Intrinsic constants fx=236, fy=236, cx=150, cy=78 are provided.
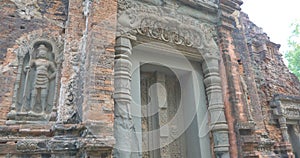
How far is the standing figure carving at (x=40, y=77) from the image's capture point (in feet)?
13.4

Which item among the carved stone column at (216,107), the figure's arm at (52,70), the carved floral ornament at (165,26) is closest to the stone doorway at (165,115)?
the carved stone column at (216,107)

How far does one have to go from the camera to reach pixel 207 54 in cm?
463

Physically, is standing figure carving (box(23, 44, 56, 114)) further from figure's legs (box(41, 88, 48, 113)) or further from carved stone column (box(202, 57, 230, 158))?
carved stone column (box(202, 57, 230, 158))

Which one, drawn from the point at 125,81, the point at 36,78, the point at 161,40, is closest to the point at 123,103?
the point at 125,81

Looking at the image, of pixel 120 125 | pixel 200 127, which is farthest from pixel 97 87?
pixel 200 127

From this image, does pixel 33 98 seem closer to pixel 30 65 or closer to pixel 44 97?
pixel 44 97

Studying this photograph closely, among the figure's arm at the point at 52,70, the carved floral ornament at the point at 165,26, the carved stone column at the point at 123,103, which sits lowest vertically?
the carved stone column at the point at 123,103

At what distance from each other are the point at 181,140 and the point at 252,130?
4.43 ft

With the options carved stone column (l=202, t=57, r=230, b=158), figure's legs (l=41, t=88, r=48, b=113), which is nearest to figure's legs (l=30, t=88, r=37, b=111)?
figure's legs (l=41, t=88, r=48, b=113)

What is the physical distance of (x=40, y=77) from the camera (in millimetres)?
4188

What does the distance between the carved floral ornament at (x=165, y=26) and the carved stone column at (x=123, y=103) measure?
0.29 metres

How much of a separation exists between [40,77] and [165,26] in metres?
2.42

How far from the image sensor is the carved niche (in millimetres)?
3967

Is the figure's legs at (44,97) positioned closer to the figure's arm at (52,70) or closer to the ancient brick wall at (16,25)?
the figure's arm at (52,70)
